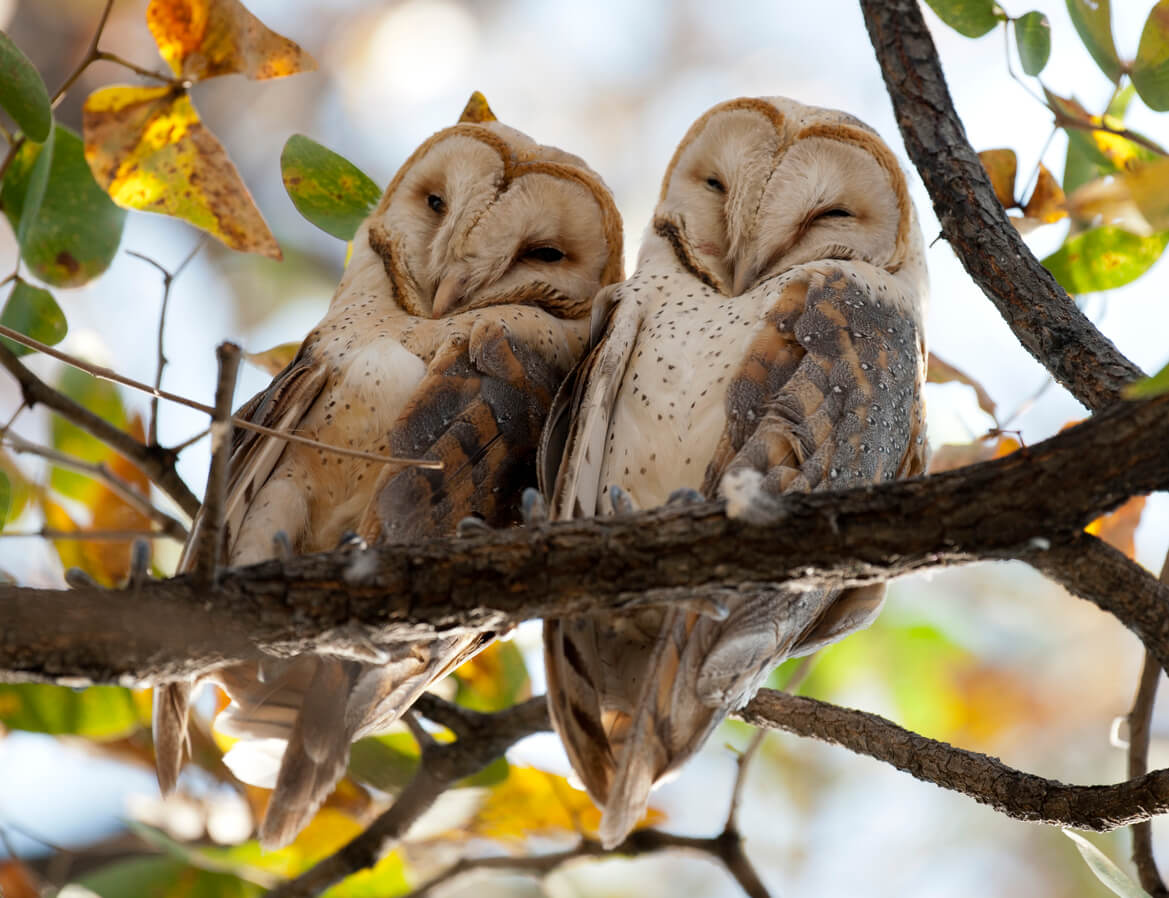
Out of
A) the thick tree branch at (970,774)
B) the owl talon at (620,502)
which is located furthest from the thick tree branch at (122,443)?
the thick tree branch at (970,774)

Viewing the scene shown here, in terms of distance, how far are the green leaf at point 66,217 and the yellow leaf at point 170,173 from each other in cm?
15

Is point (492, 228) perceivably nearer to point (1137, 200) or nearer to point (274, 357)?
point (274, 357)

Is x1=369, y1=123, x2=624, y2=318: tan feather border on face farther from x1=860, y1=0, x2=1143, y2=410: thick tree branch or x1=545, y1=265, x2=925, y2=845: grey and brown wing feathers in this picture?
x1=860, y1=0, x2=1143, y2=410: thick tree branch

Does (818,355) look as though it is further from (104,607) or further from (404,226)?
(104,607)

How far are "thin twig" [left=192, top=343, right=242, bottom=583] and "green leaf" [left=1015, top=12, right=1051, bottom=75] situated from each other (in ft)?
4.28

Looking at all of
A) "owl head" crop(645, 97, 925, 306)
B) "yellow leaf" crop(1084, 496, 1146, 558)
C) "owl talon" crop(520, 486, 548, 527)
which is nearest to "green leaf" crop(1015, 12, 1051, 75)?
"owl head" crop(645, 97, 925, 306)

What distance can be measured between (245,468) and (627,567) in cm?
80

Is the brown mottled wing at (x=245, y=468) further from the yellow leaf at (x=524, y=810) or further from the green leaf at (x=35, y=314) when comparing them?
the yellow leaf at (x=524, y=810)

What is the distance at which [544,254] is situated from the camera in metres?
2.17

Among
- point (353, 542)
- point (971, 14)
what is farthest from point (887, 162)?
point (353, 542)

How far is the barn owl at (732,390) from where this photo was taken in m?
1.63

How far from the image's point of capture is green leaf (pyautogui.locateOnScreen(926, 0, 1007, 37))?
1.88 meters

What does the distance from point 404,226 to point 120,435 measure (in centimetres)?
62

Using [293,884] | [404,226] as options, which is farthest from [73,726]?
[404,226]
